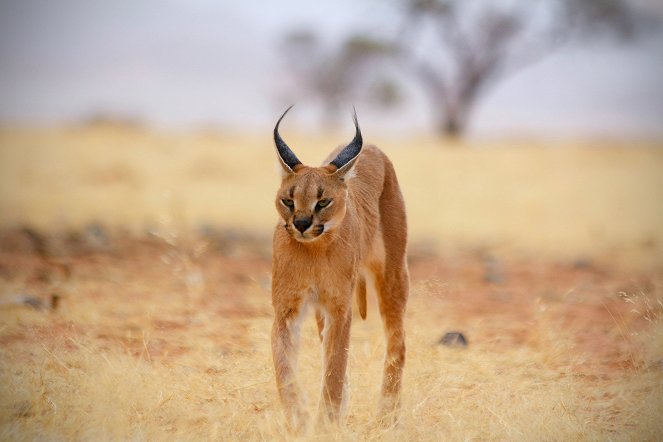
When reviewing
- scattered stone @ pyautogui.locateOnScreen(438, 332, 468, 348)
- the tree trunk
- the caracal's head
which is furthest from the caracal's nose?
the tree trunk

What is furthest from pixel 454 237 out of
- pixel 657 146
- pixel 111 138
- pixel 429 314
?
pixel 657 146

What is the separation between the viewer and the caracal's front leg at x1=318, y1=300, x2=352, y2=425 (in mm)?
4504

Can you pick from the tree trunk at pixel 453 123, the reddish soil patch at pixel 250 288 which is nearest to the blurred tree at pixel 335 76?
the tree trunk at pixel 453 123

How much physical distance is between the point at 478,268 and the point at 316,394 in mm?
6315

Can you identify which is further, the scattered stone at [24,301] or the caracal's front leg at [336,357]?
the scattered stone at [24,301]

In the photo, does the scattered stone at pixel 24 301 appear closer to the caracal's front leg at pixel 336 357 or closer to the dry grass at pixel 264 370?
the dry grass at pixel 264 370

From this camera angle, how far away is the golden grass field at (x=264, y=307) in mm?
4684

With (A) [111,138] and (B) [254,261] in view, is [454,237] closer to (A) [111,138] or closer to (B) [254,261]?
(B) [254,261]

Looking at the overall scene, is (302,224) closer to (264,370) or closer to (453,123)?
(264,370)

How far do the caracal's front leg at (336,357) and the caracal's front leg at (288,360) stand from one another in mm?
193

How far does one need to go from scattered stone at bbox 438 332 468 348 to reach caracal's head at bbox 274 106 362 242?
234 centimetres

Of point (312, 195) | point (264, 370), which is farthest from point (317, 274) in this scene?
point (264, 370)

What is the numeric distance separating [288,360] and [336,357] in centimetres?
31

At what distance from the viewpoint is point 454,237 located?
46.0 feet
